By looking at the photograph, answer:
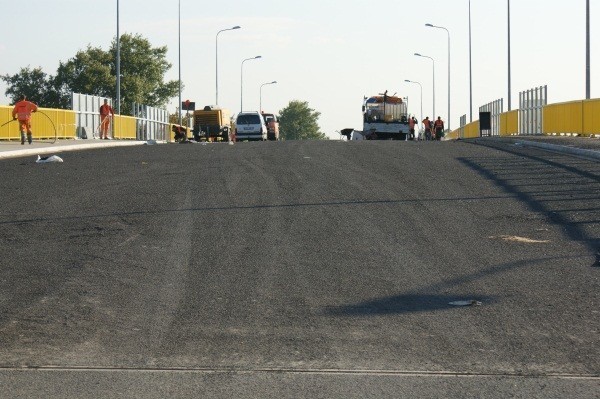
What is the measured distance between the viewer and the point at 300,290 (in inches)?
374

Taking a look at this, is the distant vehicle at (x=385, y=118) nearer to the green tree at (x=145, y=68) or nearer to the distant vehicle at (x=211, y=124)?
the distant vehicle at (x=211, y=124)

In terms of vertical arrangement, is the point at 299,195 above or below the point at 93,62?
below

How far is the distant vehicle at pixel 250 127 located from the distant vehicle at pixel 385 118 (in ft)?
24.0

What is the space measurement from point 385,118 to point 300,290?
58512 mm

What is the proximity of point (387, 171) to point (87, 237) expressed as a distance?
9.52m

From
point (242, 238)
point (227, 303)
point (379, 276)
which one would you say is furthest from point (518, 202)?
point (227, 303)

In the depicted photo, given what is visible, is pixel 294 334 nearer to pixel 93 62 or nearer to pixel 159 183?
pixel 159 183

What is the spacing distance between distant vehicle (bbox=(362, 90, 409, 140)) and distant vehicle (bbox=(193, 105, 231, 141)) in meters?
9.34

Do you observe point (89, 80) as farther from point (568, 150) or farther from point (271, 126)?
point (568, 150)

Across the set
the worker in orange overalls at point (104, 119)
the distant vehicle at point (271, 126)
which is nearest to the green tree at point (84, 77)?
the distant vehicle at point (271, 126)

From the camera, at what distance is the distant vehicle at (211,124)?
69438 millimetres

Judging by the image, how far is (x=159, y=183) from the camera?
→ 1831 cm

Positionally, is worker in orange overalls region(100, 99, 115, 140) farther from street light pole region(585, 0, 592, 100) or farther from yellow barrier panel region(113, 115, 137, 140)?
street light pole region(585, 0, 592, 100)

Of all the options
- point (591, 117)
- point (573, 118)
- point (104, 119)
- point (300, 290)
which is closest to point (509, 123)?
point (573, 118)
